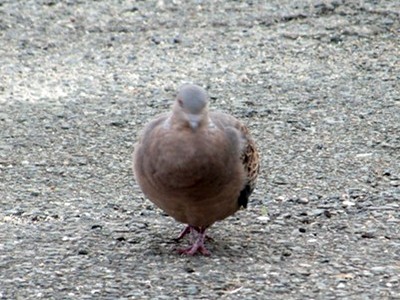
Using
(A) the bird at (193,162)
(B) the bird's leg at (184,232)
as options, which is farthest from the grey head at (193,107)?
(B) the bird's leg at (184,232)

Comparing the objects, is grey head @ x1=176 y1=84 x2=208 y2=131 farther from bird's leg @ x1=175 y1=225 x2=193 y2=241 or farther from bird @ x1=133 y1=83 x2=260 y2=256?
bird's leg @ x1=175 y1=225 x2=193 y2=241

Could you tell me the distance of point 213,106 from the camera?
7.70m

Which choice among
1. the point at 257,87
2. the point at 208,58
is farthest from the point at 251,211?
the point at 208,58

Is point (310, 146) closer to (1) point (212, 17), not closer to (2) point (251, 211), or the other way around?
(2) point (251, 211)

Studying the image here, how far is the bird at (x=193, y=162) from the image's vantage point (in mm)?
4797

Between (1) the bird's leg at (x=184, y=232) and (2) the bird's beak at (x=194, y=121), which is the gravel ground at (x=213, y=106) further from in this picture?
(2) the bird's beak at (x=194, y=121)

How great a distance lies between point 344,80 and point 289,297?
12.7 feet

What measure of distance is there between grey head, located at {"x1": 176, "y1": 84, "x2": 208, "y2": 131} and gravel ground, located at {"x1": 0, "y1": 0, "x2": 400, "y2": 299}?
2.13 ft

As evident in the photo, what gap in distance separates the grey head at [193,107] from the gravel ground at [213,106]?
0.65 meters

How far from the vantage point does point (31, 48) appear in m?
9.00

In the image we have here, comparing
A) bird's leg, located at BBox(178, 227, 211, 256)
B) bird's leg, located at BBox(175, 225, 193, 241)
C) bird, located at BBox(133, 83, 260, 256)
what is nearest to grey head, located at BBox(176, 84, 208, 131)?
bird, located at BBox(133, 83, 260, 256)

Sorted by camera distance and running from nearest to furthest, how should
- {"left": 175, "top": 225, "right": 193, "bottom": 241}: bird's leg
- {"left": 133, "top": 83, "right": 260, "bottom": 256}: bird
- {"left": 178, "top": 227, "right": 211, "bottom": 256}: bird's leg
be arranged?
{"left": 133, "top": 83, "right": 260, "bottom": 256}: bird → {"left": 178, "top": 227, "right": 211, "bottom": 256}: bird's leg → {"left": 175, "top": 225, "right": 193, "bottom": 241}: bird's leg

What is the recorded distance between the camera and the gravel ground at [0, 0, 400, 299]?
4891 millimetres

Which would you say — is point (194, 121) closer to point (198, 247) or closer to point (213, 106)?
point (198, 247)
